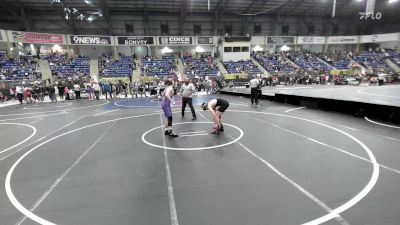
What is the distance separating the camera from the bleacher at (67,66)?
3145 centimetres

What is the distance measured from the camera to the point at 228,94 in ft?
74.6

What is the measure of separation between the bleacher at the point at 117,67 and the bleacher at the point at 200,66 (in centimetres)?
794

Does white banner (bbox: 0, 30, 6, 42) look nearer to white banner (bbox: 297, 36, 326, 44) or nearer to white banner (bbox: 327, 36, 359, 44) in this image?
white banner (bbox: 297, 36, 326, 44)

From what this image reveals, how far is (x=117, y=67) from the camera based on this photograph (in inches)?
1367

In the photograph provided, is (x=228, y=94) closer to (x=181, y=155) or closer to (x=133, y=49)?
(x=181, y=155)

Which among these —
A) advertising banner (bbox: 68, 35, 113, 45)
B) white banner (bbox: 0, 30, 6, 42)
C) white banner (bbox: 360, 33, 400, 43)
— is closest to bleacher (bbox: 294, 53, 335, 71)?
white banner (bbox: 360, 33, 400, 43)

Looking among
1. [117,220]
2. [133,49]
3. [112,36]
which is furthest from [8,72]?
[117,220]

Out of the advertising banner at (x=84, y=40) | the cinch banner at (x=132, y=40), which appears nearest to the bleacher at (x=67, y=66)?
the advertising banner at (x=84, y=40)

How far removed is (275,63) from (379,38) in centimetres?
2109

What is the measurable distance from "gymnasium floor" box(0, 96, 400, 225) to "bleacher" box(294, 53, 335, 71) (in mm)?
33775

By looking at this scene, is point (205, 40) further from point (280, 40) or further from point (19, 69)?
point (19, 69)

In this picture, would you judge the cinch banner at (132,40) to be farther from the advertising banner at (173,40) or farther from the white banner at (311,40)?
the white banner at (311,40)

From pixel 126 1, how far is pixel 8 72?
16.8 meters

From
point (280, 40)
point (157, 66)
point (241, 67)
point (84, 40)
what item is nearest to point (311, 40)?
point (280, 40)
